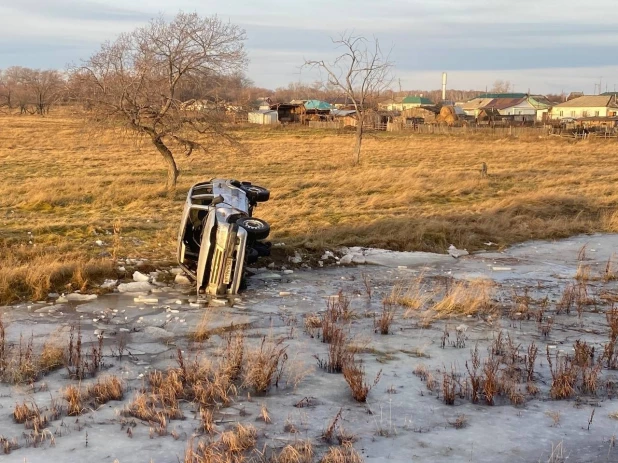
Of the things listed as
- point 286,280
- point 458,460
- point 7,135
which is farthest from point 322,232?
point 7,135

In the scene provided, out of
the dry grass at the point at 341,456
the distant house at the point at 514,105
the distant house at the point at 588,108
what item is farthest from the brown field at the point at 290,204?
the distant house at the point at 514,105

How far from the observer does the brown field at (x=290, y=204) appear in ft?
37.0

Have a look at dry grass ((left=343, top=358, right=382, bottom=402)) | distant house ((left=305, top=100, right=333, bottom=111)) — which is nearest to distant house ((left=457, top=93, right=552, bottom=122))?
distant house ((left=305, top=100, right=333, bottom=111))

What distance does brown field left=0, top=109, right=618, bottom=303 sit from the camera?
11.3 m

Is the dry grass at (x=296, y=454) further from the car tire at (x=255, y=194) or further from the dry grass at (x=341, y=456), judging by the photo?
the car tire at (x=255, y=194)

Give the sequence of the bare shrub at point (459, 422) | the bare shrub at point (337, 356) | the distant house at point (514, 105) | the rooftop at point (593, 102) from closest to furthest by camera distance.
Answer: the bare shrub at point (459, 422), the bare shrub at point (337, 356), the rooftop at point (593, 102), the distant house at point (514, 105)

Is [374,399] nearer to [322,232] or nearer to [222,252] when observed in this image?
[222,252]

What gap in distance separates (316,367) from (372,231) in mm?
6775

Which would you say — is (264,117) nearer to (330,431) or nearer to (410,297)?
(410,297)

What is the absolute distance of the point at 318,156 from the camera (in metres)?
37.0

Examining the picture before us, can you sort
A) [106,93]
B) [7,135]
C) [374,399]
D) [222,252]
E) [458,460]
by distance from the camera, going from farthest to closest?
[7,135] → [106,93] → [222,252] → [374,399] → [458,460]

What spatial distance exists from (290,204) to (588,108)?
306 ft

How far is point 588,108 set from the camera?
3922 inches

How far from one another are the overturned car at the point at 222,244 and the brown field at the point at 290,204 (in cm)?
129
